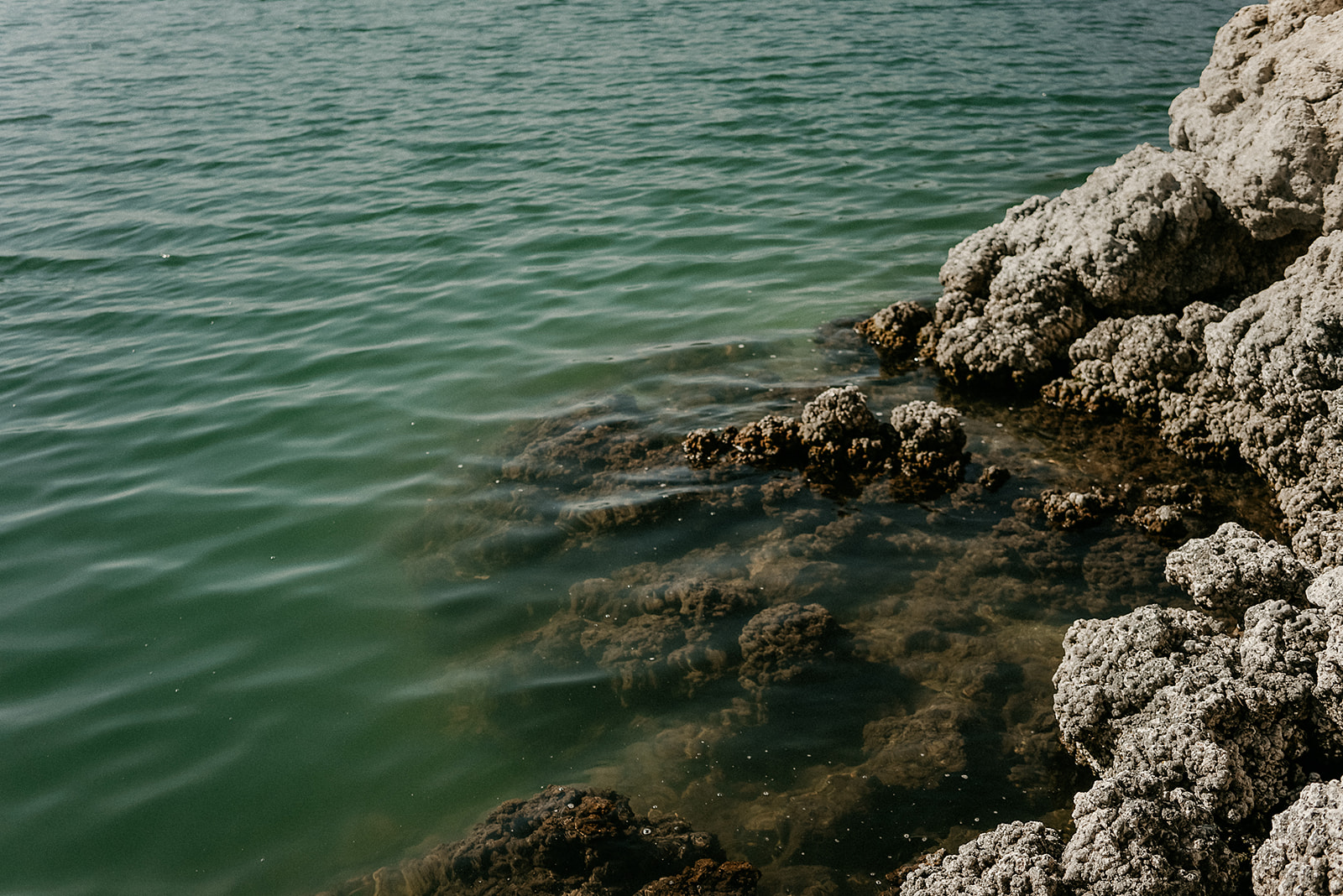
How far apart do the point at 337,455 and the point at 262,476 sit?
546mm

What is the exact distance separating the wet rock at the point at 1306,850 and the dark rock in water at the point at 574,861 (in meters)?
1.79

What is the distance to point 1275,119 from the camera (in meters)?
6.14

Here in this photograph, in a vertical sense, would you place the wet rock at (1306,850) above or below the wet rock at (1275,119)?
below

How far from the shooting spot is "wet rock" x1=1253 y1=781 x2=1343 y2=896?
2.85m

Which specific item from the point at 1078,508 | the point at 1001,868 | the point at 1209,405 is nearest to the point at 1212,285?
the point at 1209,405

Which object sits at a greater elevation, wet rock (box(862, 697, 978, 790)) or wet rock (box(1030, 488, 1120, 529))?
wet rock (box(1030, 488, 1120, 529))

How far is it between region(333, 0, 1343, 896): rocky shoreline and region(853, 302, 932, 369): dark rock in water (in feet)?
0.12

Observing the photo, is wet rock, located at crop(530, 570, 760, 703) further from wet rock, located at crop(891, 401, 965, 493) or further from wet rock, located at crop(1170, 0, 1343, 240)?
wet rock, located at crop(1170, 0, 1343, 240)

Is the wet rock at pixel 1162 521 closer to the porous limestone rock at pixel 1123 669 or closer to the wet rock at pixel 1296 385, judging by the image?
the wet rock at pixel 1296 385

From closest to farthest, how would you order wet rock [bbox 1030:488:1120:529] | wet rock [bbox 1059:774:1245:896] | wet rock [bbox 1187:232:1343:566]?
wet rock [bbox 1059:774:1245:896]
wet rock [bbox 1187:232:1343:566]
wet rock [bbox 1030:488:1120:529]

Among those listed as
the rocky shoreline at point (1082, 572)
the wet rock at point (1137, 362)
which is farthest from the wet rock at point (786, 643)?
the wet rock at point (1137, 362)

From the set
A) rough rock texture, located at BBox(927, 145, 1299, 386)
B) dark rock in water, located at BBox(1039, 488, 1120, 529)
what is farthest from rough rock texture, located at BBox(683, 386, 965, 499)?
rough rock texture, located at BBox(927, 145, 1299, 386)

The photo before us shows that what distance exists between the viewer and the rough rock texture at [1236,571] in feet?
14.3

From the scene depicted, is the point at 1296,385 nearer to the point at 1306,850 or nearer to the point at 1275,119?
the point at 1275,119
